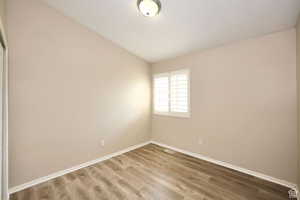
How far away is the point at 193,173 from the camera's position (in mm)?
2250

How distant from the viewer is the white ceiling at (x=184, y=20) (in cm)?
165

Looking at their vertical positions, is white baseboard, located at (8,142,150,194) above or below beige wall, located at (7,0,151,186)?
below

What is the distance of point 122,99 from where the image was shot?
122 inches

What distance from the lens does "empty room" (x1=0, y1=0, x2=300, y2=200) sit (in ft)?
5.85

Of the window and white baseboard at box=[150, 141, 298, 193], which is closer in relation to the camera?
white baseboard at box=[150, 141, 298, 193]

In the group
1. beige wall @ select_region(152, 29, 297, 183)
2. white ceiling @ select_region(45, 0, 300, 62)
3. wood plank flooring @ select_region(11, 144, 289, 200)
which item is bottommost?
wood plank flooring @ select_region(11, 144, 289, 200)

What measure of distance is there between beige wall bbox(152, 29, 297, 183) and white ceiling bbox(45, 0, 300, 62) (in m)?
0.27

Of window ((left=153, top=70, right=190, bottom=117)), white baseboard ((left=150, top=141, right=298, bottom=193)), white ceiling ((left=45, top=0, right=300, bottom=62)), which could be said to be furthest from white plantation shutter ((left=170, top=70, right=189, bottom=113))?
white baseboard ((left=150, top=141, right=298, bottom=193))

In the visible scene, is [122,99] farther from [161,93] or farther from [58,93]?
[58,93]

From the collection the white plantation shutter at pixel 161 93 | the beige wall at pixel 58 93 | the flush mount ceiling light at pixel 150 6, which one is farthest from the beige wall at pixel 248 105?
the beige wall at pixel 58 93

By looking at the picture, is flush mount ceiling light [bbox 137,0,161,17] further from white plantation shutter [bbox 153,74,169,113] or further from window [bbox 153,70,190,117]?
white plantation shutter [bbox 153,74,169,113]

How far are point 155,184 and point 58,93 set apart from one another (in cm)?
216

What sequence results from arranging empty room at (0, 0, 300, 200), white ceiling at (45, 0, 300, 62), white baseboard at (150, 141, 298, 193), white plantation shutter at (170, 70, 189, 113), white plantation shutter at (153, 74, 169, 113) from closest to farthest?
white ceiling at (45, 0, 300, 62) → empty room at (0, 0, 300, 200) → white baseboard at (150, 141, 298, 193) → white plantation shutter at (170, 70, 189, 113) → white plantation shutter at (153, 74, 169, 113)

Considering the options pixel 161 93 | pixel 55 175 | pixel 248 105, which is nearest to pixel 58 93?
pixel 55 175
